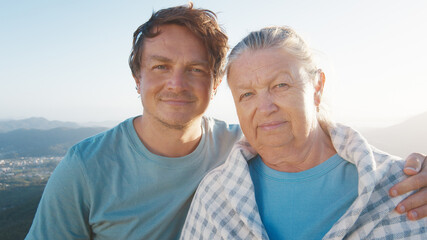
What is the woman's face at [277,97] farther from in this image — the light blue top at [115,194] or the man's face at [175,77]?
the light blue top at [115,194]

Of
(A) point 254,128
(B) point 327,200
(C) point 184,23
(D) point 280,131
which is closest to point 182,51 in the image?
(C) point 184,23

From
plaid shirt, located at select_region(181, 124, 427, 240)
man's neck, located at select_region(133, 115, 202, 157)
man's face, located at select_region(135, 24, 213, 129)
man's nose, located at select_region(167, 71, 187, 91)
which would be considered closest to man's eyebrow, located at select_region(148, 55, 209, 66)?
man's face, located at select_region(135, 24, 213, 129)

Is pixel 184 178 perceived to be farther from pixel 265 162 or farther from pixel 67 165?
pixel 67 165

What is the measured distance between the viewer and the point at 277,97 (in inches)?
108

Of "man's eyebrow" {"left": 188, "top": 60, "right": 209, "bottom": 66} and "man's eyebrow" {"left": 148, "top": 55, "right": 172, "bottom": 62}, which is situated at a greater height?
"man's eyebrow" {"left": 148, "top": 55, "right": 172, "bottom": 62}

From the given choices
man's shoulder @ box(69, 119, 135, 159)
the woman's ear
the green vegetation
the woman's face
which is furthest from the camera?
the green vegetation

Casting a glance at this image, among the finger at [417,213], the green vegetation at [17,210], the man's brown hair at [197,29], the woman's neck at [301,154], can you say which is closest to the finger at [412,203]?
the finger at [417,213]

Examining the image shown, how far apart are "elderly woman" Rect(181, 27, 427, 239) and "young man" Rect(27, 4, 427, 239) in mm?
746

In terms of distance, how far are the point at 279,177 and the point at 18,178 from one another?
13051cm

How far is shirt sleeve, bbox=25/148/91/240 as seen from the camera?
348cm

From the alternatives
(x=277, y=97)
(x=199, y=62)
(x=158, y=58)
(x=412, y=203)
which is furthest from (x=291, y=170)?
(x=158, y=58)

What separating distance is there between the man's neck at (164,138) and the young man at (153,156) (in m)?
0.01

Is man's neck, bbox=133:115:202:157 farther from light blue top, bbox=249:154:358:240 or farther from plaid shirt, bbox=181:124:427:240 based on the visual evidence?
light blue top, bbox=249:154:358:240

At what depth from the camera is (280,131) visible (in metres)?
2.77
